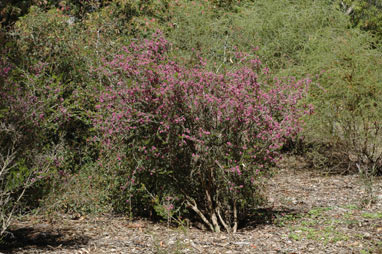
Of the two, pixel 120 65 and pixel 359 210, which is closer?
pixel 120 65

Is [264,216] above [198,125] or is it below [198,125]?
below

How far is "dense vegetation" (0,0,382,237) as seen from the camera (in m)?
4.97

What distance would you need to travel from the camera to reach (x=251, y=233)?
18.0 ft

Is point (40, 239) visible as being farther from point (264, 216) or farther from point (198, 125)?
point (264, 216)

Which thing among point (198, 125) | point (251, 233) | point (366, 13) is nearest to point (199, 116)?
point (198, 125)

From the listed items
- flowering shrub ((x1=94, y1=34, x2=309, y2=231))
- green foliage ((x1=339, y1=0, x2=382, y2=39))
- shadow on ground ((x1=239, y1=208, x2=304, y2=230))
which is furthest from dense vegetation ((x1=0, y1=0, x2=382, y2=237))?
green foliage ((x1=339, y1=0, x2=382, y2=39))

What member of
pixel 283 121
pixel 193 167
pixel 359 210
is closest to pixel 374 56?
pixel 359 210

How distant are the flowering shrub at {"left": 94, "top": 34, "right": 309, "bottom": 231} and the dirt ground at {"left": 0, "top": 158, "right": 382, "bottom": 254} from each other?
44 centimetres

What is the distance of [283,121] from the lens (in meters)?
5.19

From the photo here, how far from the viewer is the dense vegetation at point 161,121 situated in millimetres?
4969

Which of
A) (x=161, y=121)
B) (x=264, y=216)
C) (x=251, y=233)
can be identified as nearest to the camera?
(x=161, y=121)

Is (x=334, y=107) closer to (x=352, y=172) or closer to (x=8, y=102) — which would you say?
(x=352, y=172)

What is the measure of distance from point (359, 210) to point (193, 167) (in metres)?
2.42

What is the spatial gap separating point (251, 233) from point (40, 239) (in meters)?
2.29
